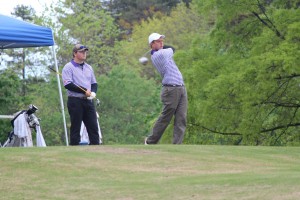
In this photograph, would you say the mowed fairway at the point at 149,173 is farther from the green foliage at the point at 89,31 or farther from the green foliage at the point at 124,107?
the green foliage at the point at 89,31

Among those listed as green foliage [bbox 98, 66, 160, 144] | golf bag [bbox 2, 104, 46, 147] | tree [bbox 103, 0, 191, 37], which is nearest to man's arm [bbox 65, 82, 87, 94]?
golf bag [bbox 2, 104, 46, 147]

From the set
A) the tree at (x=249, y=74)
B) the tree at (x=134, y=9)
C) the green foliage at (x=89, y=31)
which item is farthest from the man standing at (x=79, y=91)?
the tree at (x=134, y=9)

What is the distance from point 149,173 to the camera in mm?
11164

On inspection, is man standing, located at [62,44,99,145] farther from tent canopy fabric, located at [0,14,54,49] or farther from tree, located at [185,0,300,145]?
tree, located at [185,0,300,145]

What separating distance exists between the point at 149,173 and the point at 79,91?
3.16 m

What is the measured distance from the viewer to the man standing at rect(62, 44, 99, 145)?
13922mm

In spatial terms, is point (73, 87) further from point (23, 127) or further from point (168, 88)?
point (23, 127)

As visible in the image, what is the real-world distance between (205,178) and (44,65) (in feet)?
132

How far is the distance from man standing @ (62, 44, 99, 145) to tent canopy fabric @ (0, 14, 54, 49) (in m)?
3.74

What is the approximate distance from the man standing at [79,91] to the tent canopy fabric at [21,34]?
12.3 feet

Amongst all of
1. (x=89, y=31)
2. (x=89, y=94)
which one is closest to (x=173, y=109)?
(x=89, y=94)

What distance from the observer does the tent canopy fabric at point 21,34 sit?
1758cm

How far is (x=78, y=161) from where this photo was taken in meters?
11.7

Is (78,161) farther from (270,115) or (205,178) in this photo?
(270,115)
